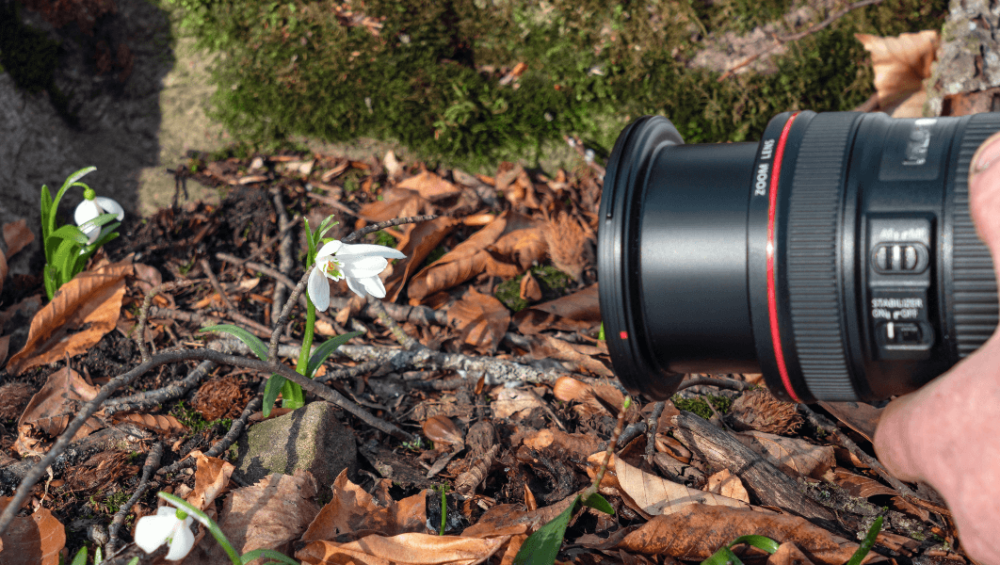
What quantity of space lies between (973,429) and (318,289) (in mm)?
1253

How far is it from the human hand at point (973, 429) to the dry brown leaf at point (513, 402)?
93 cm

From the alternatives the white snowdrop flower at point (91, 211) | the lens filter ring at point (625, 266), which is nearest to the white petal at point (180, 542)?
the lens filter ring at point (625, 266)

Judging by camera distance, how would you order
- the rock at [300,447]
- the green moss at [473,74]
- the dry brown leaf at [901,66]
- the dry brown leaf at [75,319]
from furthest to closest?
the green moss at [473,74], the dry brown leaf at [901,66], the dry brown leaf at [75,319], the rock at [300,447]

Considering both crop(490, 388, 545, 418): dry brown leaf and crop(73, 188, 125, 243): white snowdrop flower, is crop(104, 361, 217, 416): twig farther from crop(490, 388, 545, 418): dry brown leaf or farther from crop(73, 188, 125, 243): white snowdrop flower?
crop(490, 388, 545, 418): dry brown leaf

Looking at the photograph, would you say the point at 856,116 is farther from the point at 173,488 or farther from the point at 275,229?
the point at 275,229

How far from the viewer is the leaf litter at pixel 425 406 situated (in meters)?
1.41

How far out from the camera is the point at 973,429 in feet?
3.35

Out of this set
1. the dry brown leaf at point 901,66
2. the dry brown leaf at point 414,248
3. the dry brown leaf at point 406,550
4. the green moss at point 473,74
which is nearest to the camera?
the dry brown leaf at point 406,550

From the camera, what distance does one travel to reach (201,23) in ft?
9.34

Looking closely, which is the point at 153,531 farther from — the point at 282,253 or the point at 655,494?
the point at 282,253

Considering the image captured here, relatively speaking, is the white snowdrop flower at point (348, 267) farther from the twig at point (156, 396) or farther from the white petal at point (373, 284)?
the twig at point (156, 396)

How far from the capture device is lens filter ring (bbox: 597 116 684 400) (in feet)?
4.55

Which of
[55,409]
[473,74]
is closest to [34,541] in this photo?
[55,409]

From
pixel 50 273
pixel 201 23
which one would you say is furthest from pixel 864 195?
pixel 201 23
